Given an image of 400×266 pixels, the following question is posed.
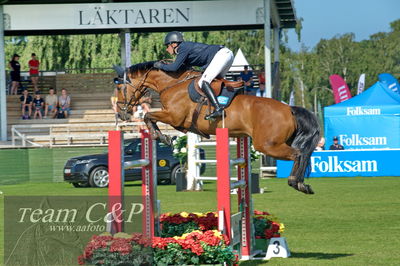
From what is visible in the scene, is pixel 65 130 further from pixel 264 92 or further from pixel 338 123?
pixel 338 123

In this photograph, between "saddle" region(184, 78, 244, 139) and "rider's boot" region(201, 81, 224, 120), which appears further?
"saddle" region(184, 78, 244, 139)

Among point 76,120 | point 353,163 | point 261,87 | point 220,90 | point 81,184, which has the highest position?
point 261,87

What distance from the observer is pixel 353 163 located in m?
24.0

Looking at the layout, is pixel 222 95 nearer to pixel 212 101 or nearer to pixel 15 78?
pixel 212 101

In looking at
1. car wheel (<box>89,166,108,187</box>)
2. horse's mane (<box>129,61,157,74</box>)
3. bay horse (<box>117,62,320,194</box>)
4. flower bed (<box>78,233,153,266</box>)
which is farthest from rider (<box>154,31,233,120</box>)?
car wheel (<box>89,166,108,187</box>)

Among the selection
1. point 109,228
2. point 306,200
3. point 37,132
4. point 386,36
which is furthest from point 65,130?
point 386,36

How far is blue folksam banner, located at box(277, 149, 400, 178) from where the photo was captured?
23.6 m

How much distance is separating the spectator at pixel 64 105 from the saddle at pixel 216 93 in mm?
21499

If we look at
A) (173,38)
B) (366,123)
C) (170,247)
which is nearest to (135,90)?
(173,38)

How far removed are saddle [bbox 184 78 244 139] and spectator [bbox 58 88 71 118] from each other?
2150cm

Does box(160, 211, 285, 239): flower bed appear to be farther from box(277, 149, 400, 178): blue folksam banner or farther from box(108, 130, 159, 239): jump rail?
box(277, 149, 400, 178): blue folksam banner

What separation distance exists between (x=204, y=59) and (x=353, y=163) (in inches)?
601

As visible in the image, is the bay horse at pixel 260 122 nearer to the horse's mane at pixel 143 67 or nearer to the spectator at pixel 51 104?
the horse's mane at pixel 143 67

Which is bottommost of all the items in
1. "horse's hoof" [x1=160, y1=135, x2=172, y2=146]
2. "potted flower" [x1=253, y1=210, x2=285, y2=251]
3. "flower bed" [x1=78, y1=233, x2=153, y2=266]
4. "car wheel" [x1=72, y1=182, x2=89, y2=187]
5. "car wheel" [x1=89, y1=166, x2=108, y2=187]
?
"car wheel" [x1=72, y1=182, x2=89, y2=187]
